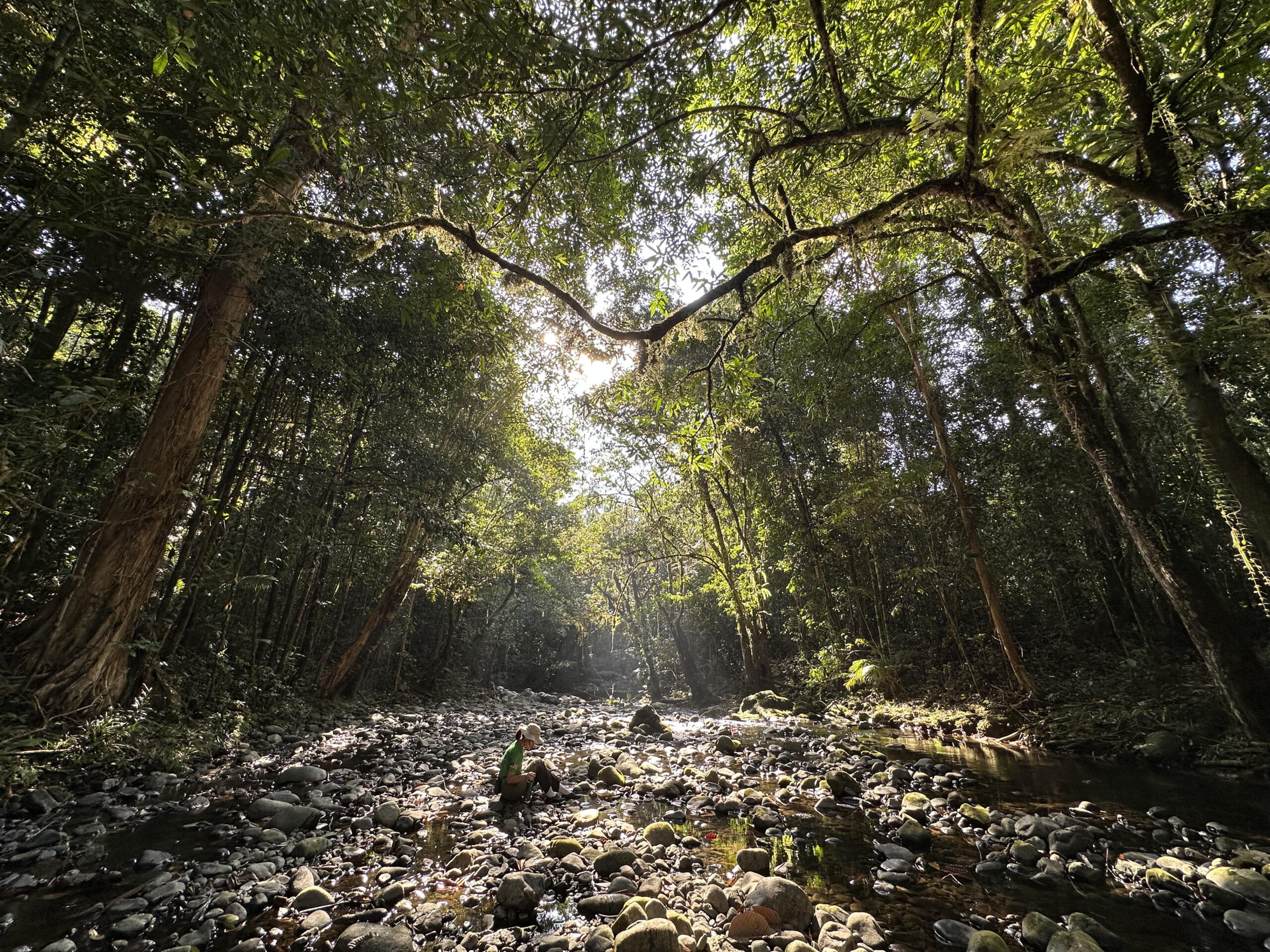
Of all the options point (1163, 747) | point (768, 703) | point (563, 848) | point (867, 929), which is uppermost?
point (1163, 747)

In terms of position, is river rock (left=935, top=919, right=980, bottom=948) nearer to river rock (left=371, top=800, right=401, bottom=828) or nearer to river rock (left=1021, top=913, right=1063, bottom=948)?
river rock (left=1021, top=913, right=1063, bottom=948)

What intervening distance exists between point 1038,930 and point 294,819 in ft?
17.4

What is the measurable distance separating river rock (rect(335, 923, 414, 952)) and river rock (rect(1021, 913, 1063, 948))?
3239mm

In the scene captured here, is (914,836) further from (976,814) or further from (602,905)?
(602,905)

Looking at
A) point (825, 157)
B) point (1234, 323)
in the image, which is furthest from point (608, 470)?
point (1234, 323)

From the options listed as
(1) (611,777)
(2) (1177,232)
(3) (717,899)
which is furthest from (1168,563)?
(1) (611,777)

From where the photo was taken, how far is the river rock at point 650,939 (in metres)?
2.35

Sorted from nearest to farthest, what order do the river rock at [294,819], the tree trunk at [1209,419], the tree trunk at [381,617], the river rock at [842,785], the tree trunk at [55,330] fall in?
1. the river rock at [294,819]
2. the tree trunk at [1209,419]
3. the tree trunk at [55,330]
4. the river rock at [842,785]
5. the tree trunk at [381,617]

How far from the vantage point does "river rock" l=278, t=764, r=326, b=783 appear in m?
5.29

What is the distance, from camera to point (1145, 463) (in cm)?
590

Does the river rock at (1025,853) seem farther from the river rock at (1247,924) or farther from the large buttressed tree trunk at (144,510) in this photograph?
the large buttressed tree trunk at (144,510)

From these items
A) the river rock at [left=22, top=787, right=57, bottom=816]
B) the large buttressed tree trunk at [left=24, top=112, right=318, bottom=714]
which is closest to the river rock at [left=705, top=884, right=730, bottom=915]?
the river rock at [left=22, top=787, right=57, bottom=816]

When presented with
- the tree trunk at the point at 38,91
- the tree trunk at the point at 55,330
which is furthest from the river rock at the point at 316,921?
the tree trunk at the point at 55,330

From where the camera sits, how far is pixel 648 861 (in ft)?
11.6
